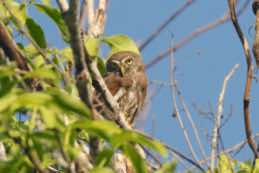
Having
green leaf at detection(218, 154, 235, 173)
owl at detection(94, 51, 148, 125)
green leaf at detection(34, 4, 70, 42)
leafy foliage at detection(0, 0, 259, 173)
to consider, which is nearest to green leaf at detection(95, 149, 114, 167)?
leafy foliage at detection(0, 0, 259, 173)

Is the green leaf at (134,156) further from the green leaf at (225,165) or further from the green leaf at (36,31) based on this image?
the green leaf at (225,165)

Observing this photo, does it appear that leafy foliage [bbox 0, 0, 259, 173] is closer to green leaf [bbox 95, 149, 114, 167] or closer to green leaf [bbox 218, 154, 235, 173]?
green leaf [bbox 95, 149, 114, 167]

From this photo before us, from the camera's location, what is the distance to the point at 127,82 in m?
6.41

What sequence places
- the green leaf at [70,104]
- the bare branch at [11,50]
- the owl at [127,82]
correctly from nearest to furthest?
the green leaf at [70,104]
the bare branch at [11,50]
the owl at [127,82]

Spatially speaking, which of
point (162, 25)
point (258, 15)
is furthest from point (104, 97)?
point (162, 25)

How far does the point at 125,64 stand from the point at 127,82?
0.35 meters

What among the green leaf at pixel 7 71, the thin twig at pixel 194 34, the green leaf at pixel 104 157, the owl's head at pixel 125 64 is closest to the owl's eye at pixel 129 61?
the owl's head at pixel 125 64

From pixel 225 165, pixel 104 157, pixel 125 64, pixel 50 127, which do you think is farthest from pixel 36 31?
pixel 125 64

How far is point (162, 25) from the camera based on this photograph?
4.05 metres

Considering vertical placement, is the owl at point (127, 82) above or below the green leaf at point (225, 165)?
above

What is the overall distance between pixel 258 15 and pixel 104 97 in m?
1.43

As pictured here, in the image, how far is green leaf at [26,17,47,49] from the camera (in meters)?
2.29

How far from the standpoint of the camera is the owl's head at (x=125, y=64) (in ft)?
21.5

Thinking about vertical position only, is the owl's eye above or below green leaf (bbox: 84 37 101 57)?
above
